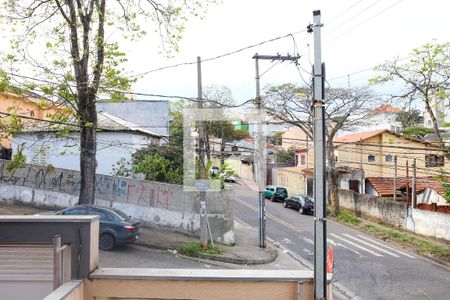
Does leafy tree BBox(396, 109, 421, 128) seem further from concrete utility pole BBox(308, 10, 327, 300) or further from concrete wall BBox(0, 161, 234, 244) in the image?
concrete utility pole BBox(308, 10, 327, 300)

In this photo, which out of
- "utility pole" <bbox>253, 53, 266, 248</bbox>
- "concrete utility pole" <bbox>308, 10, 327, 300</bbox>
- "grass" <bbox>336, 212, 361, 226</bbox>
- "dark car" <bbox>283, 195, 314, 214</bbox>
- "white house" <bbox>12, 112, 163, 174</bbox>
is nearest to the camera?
"concrete utility pole" <bbox>308, 10, 327, 300</bbox>

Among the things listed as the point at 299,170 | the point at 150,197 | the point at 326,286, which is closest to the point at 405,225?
the point at 150,197

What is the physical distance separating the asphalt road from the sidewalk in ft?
5.09

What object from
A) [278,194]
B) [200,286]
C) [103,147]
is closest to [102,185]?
[103,147]

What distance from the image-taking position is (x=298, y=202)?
30109 mm

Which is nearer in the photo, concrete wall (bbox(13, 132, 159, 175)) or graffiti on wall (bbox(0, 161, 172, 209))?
graffiti on wall (bbox(0, 161, 172, 209))

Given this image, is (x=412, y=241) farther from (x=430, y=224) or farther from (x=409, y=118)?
(x=409, y=118)

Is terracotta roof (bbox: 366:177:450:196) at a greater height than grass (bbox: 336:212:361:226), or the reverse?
terracotta roof (bbox: 366:177:450:196)

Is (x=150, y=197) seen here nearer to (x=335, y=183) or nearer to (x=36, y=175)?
(x=36, y=175)

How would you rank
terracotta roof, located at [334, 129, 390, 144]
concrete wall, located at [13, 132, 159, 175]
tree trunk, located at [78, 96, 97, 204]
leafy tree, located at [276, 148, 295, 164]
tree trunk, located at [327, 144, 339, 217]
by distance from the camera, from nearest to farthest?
tree trunk, located at [78, 96, 97, 204]
concrete wall, located at [13, 132, 159, 175]
tree trunk, located at [327, 144, 339, 217]
terracotta roof, located at [334, 129, 390, 144]
leafy tree, located at [276, 148, 295, 164]

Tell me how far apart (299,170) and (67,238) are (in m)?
36.4

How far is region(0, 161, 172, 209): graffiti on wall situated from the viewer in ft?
62.4

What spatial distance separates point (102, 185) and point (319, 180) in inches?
628

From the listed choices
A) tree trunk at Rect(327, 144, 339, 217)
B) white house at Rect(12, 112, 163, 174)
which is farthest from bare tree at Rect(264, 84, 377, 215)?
white house at Rect(12, 112, 163, 174)
